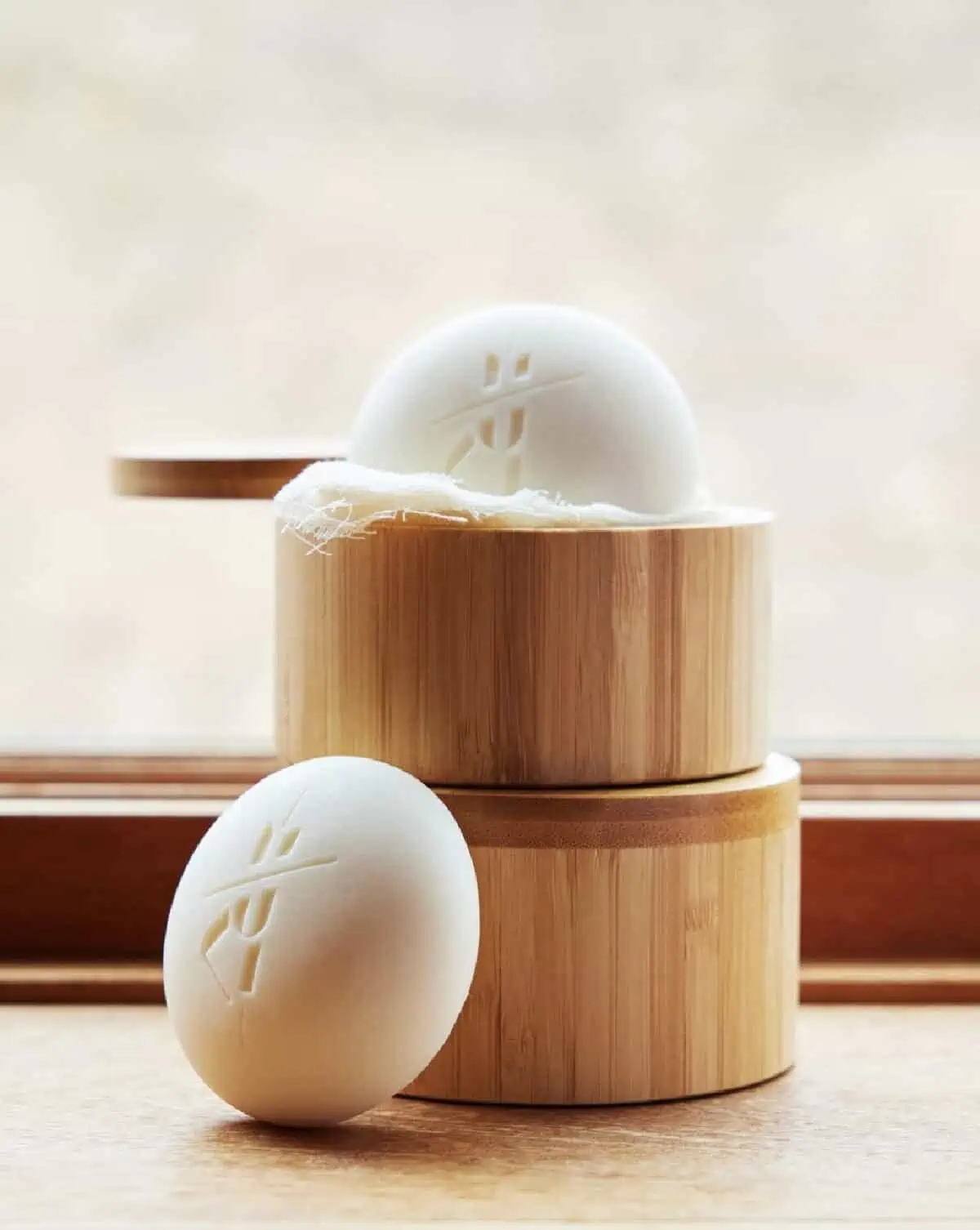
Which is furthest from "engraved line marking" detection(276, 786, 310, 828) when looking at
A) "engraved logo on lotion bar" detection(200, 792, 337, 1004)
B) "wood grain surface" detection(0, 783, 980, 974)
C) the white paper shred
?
"wood grain surface" detection(0, 783, 980, 974)

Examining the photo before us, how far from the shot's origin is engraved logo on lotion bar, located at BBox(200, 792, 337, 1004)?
76cm

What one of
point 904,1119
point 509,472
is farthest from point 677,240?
point 904,1119

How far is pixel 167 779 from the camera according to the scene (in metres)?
1.14

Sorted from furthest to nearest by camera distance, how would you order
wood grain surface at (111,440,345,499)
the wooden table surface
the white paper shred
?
wood grain surface at (111,440,345,499) < the white paper shred < the wooden table surface

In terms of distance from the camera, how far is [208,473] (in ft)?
3.09

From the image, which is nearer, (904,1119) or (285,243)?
(904,1119)

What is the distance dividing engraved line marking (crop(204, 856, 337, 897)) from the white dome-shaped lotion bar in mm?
200

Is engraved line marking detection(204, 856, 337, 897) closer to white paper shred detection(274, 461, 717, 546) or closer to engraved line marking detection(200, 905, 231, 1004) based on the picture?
engraved line marking detection(200, 905, 231, 1004)

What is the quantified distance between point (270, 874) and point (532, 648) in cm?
17

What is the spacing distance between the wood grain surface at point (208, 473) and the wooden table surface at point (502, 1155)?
31 cm

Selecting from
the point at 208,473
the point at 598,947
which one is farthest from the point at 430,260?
the point at 598,947

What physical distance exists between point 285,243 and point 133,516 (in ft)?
0.68

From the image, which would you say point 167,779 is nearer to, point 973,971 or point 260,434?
point 260,434

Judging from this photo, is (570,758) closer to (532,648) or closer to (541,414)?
(532,648)
